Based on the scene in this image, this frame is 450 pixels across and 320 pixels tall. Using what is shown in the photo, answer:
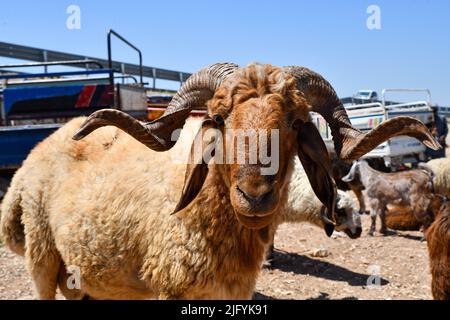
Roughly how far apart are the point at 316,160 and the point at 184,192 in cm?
102

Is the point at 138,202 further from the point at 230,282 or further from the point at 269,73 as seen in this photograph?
the point at 269,73

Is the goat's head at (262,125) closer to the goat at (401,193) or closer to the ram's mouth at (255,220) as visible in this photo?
the ram's mouth at (255,220)

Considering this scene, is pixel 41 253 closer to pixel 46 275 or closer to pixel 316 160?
pixel 46 275

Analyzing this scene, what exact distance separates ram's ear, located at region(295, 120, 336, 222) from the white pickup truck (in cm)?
1147

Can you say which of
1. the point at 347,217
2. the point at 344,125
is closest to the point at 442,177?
the point at 347,217

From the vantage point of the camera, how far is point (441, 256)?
4652mm

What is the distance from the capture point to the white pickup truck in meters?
15.4

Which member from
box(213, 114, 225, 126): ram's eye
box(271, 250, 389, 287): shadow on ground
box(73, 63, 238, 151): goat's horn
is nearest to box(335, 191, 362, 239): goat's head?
box(271, 250, 389, 287): shadow on ground

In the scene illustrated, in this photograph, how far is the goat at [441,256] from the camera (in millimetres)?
4559

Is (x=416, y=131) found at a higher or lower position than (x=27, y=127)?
lower

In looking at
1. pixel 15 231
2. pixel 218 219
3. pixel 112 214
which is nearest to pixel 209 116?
pixel 218 219

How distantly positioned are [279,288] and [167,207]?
13.4ft

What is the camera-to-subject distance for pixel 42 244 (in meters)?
4.81
